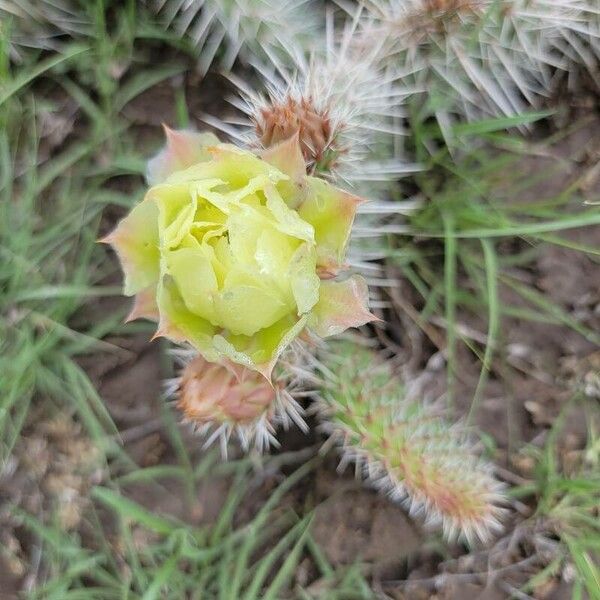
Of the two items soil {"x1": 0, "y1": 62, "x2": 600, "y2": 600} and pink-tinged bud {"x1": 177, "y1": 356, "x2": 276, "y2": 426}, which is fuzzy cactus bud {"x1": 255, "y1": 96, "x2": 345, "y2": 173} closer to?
pink-tinged bud {"x1": 177, "y1": 356, "x2": 276, "y2": 426}

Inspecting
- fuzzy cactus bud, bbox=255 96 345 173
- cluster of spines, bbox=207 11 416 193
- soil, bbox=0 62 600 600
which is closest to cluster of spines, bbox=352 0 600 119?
cluster of spines, bbox=207 11 416 193

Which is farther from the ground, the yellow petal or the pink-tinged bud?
the yellow petal

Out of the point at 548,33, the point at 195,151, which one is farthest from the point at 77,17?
the point at 548,33

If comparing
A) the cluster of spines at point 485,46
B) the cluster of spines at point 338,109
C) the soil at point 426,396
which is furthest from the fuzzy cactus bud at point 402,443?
the cluster of spines at point 485,46

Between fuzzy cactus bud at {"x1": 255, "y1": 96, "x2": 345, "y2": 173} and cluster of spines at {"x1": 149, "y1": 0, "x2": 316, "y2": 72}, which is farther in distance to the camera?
cluster of spines at {"x1": 149, "y1": 0, "x2": 316, "y2": 72}

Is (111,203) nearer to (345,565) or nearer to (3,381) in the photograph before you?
(3,381)

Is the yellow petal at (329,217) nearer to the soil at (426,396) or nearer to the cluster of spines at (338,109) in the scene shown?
the cluster of spines at (338,109)

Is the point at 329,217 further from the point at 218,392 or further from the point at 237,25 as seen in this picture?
the point at 237,25
